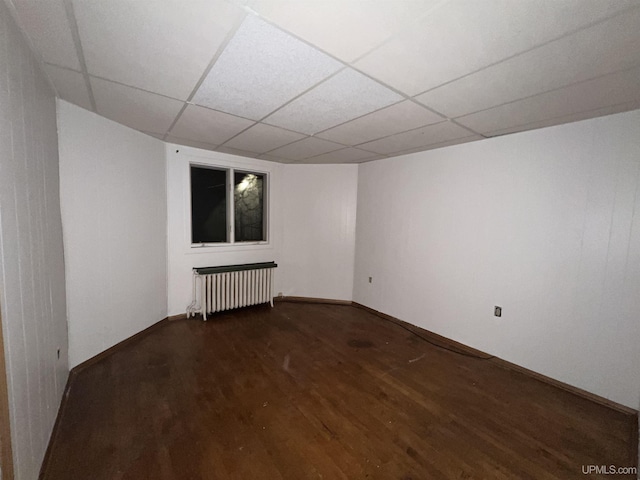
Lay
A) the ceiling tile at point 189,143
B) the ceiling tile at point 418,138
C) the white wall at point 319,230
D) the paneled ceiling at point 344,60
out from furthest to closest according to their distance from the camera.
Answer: the white wall at point 319,230 → the ceiling tile at point 189,143 → the ceiling tile at point 418,138 → the paneled ceiling at point 344,60

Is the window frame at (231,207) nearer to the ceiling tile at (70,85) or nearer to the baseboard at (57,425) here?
the ceiling tile at (70,85)

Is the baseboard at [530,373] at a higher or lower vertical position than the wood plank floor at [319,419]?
higher

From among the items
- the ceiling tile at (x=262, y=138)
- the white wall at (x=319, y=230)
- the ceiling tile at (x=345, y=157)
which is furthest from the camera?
the white wall at (x=319, y=230)

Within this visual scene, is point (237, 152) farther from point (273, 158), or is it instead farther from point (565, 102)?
point (565, 102)

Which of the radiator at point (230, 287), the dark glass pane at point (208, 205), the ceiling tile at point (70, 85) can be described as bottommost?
the radiator at point (230, 287)

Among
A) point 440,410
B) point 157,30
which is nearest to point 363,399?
point 440,410

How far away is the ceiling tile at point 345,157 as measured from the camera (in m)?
3.68

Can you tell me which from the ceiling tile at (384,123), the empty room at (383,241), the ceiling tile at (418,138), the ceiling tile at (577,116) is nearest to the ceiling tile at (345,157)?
the empty room at (383,241)

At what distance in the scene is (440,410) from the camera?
83.5 inches

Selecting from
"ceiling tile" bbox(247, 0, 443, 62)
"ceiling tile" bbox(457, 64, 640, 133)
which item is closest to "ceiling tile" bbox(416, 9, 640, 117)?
"ceiling tile" bbox(457, 64, 640, 133)

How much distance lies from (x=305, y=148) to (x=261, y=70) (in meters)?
1.92

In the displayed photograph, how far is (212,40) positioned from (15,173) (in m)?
1.29

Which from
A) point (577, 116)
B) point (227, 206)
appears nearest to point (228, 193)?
point (227, 206)

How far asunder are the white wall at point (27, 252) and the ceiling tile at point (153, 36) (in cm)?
34
